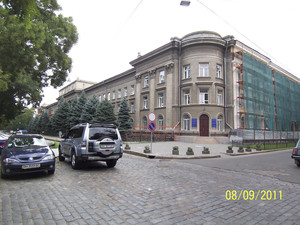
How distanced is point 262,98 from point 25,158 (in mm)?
33920

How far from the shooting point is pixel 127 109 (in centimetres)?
3203

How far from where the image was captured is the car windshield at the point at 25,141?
749cm

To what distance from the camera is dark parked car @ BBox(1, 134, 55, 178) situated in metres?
6.19

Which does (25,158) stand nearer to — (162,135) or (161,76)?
(162,135)

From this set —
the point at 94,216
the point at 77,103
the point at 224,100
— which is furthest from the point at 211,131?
the point at 77,103

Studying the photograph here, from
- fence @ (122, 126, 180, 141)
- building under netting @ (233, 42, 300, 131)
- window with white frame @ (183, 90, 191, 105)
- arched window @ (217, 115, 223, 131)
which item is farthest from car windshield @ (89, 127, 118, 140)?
building under netting @ (233, 42, 300, 131)

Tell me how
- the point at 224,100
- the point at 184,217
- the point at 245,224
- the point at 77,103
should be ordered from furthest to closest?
1. the point at 77,103
2. the point at 224,100
3. the point at 184,217
4. the point at 245,224

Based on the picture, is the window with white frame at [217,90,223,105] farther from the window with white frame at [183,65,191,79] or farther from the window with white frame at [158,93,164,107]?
the window with white frame at [158,93,164,107]

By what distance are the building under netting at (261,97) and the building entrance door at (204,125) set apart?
4.77m

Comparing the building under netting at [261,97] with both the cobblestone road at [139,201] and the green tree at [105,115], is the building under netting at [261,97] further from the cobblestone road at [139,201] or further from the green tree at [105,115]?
the cobblestone road at [139,201]

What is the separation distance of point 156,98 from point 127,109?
505 cm

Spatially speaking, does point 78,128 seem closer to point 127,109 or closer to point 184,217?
point 184,217

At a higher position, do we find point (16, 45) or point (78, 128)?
point (16, 45)

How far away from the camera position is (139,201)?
4.50m
